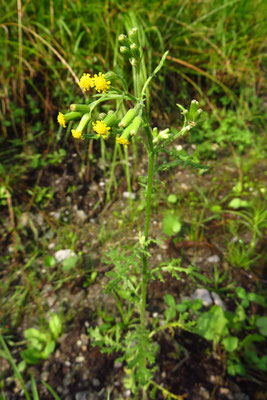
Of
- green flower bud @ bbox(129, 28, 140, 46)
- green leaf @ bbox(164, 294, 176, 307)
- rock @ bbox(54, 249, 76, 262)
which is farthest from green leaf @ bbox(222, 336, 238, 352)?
green flower bud @ bbox(129, 28, 140, 46)

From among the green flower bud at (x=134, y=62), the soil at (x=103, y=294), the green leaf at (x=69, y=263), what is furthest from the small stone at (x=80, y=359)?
the green flower bud at (x=134, y=62)

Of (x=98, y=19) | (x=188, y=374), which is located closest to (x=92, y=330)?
(x=188, y=374)

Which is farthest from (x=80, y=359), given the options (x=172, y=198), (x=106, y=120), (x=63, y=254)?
(x=106, y=120)

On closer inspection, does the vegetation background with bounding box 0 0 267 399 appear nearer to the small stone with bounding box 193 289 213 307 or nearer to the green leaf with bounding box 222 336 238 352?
the small stone with bounding box 193 289 213 307

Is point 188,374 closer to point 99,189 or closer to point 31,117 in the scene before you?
point 99,189

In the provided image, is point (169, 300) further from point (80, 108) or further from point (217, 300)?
point (80, 108)

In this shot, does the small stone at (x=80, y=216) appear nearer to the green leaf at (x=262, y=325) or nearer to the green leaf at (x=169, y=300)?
the green leaf at (x=169, y=300)
